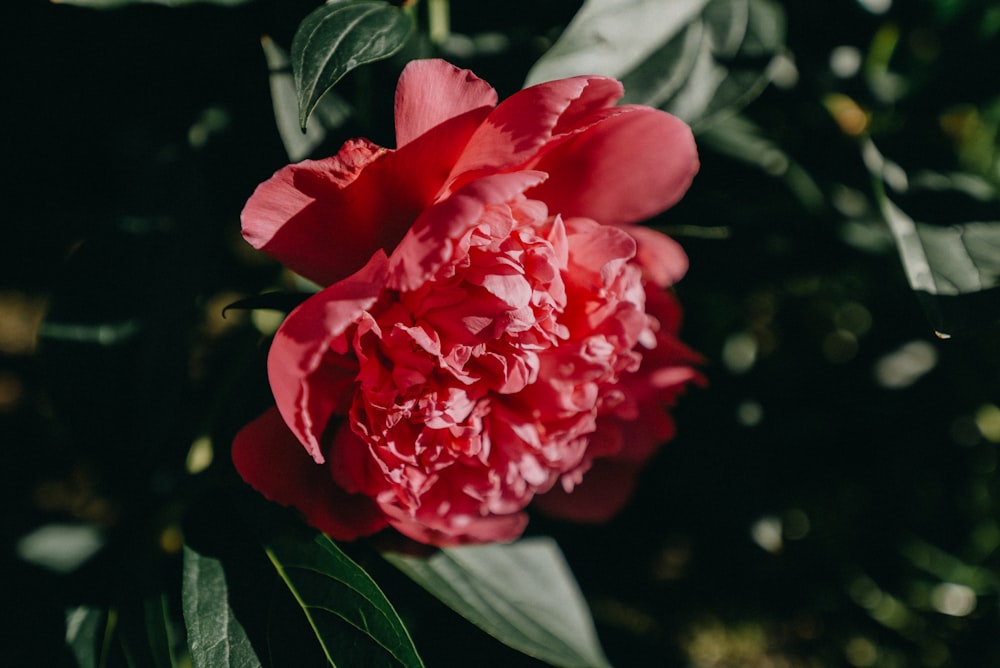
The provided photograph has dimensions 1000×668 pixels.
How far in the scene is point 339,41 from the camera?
0.46 m

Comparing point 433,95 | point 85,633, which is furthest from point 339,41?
point 85,633

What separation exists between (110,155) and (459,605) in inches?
21.4

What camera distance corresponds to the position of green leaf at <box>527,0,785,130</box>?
562 mm

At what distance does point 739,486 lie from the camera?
777mm

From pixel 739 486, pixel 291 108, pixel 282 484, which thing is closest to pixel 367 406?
pixel 282 484

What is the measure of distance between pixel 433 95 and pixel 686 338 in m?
0.49

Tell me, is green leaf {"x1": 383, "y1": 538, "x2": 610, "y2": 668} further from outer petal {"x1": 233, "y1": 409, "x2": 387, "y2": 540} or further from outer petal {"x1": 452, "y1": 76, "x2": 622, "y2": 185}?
outer petal {"x1": 452, "y1": 76, "x2": 622, "y2": 185}

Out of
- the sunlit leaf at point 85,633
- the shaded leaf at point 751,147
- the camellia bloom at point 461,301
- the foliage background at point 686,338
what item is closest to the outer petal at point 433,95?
the camellia bloom at point 461,301

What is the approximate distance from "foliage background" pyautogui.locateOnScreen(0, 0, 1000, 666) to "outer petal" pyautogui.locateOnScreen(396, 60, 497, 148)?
0.37 feet

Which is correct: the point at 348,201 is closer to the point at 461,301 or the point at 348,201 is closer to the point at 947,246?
the point at 461,301

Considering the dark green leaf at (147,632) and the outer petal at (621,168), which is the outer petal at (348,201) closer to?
the outer petal at (621,168)

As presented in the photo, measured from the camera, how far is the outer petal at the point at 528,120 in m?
0.43

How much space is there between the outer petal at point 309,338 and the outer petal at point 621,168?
0.14 metres

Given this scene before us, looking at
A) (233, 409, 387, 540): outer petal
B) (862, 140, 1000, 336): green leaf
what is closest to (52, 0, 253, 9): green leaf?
(233, 409, 387, 540): outer petal
